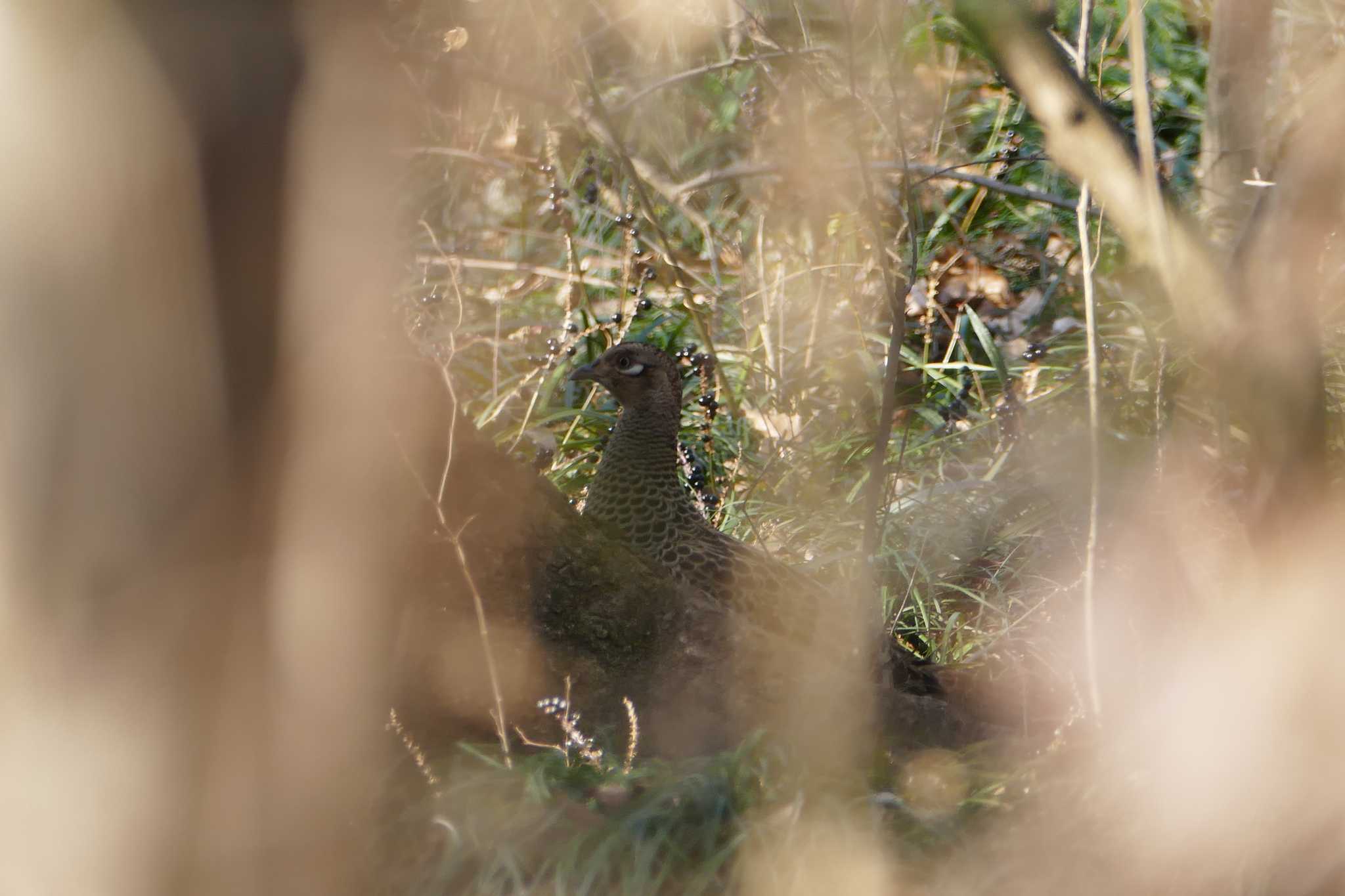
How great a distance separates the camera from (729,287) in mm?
5152

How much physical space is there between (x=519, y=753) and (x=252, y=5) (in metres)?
1.56

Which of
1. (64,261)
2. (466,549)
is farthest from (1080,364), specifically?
(64,261)

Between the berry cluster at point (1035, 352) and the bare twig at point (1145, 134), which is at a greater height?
the bare twig at point (1145, 134)

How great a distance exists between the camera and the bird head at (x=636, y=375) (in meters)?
4.22

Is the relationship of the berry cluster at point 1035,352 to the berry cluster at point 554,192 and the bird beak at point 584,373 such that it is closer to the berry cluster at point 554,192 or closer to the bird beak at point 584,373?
the bird beak at point 584,373

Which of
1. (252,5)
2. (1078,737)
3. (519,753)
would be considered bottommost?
(1078,737)

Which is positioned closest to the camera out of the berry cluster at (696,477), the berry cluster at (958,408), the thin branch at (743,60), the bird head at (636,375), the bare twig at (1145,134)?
the bare twig at (1145,134)

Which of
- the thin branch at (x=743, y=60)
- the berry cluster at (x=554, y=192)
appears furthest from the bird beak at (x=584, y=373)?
the thin branch at (x=743, y=60)

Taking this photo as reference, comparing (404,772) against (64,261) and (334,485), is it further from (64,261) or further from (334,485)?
(64,261)

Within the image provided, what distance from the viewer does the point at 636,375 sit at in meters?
4.23

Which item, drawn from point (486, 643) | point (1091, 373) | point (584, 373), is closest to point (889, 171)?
point (584, 373)

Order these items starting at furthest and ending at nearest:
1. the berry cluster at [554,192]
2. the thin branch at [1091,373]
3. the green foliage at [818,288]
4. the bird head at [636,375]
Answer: the berry cluster at [554,192] < the bird head at [636,375] < the green foliage at [818,288] < the thin branch at [1091,373]

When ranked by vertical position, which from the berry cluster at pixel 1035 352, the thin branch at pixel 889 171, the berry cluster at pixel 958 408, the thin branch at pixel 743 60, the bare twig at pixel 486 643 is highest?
the thin branch at pixel 743 60

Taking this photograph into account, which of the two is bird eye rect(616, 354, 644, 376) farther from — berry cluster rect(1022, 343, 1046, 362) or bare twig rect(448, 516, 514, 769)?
bare twig rect(448, 516, 514, 769)
